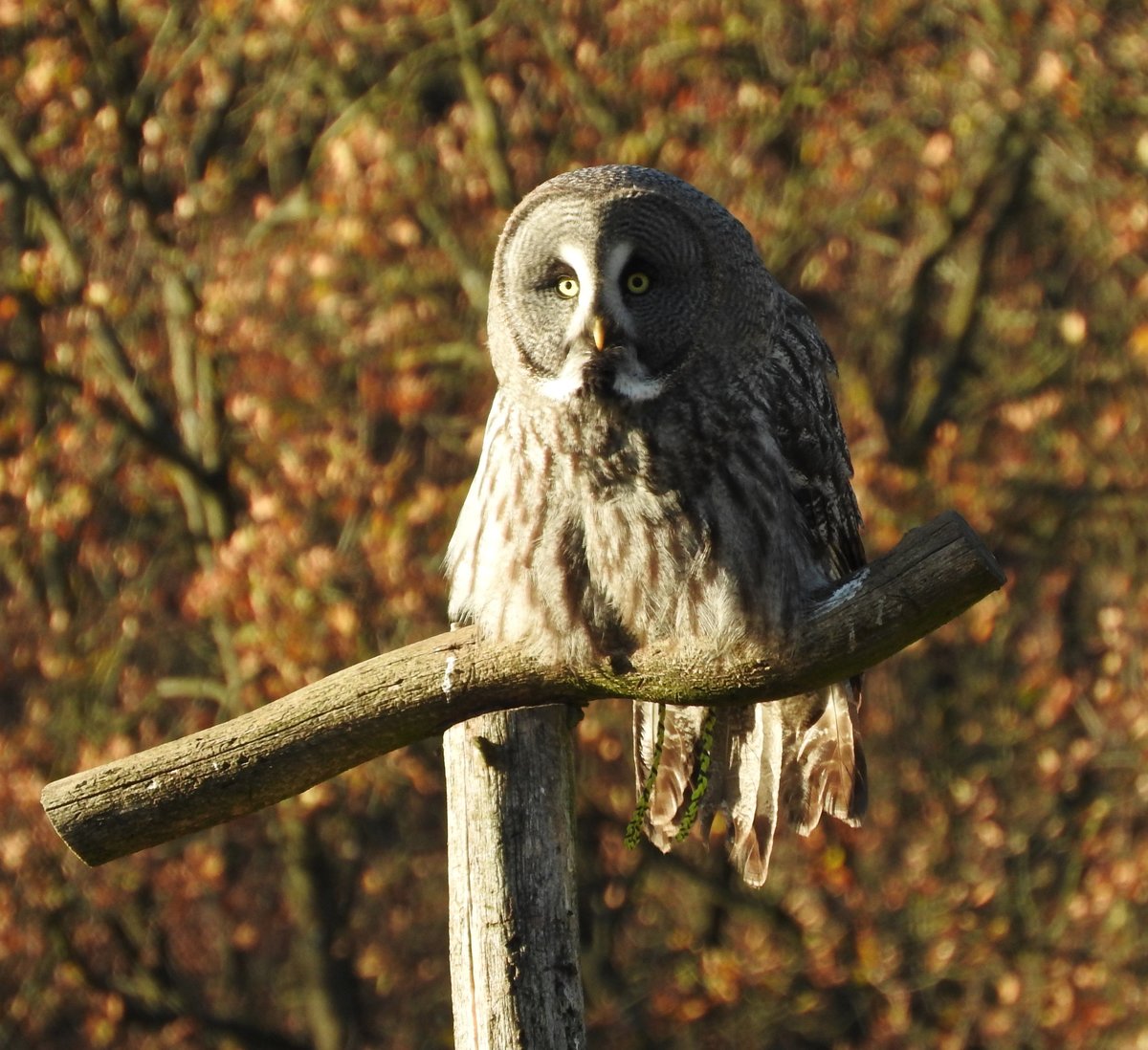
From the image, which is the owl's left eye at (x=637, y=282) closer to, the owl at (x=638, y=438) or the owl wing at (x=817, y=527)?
the owl at (x=638, y=438)

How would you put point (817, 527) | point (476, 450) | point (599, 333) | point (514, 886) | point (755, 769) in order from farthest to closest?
1. point (476, 450)
2. point (755, 769)
3. point (817, 527)
4. point (599, 333)
5. point (514, 886)

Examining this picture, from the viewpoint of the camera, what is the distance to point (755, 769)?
3227mm

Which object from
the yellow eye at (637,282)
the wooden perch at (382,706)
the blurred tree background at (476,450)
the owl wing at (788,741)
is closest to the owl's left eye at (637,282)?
the yellow eye at (637,282)

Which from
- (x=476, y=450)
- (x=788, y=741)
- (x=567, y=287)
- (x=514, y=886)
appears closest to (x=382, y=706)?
(x=514, y=886)

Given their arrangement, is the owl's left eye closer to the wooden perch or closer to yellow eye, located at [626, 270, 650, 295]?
yellow eye, located at [626, 270, 650, 295]

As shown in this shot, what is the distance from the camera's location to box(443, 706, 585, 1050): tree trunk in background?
8.38 ft

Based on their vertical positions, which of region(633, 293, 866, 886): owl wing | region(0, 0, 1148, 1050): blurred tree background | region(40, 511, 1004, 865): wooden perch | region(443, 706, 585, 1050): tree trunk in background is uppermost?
region(0, 0, 1148, 1050): blurred tree background

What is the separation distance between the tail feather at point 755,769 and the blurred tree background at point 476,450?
3194 mm

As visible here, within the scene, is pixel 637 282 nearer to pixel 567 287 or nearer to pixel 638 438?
pixel 567 287

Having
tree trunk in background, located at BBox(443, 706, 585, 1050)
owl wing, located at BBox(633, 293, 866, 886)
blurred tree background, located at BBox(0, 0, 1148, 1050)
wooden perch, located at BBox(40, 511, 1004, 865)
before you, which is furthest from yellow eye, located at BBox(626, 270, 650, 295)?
blurred tree background, located at BBox(0, 0, 1148, 1050)

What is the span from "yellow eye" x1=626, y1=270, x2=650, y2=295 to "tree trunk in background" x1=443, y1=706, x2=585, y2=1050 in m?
0.73

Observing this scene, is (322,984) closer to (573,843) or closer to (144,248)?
(144,248)

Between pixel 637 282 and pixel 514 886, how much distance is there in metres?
1.02

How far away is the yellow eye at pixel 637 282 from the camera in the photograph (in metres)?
2.89
